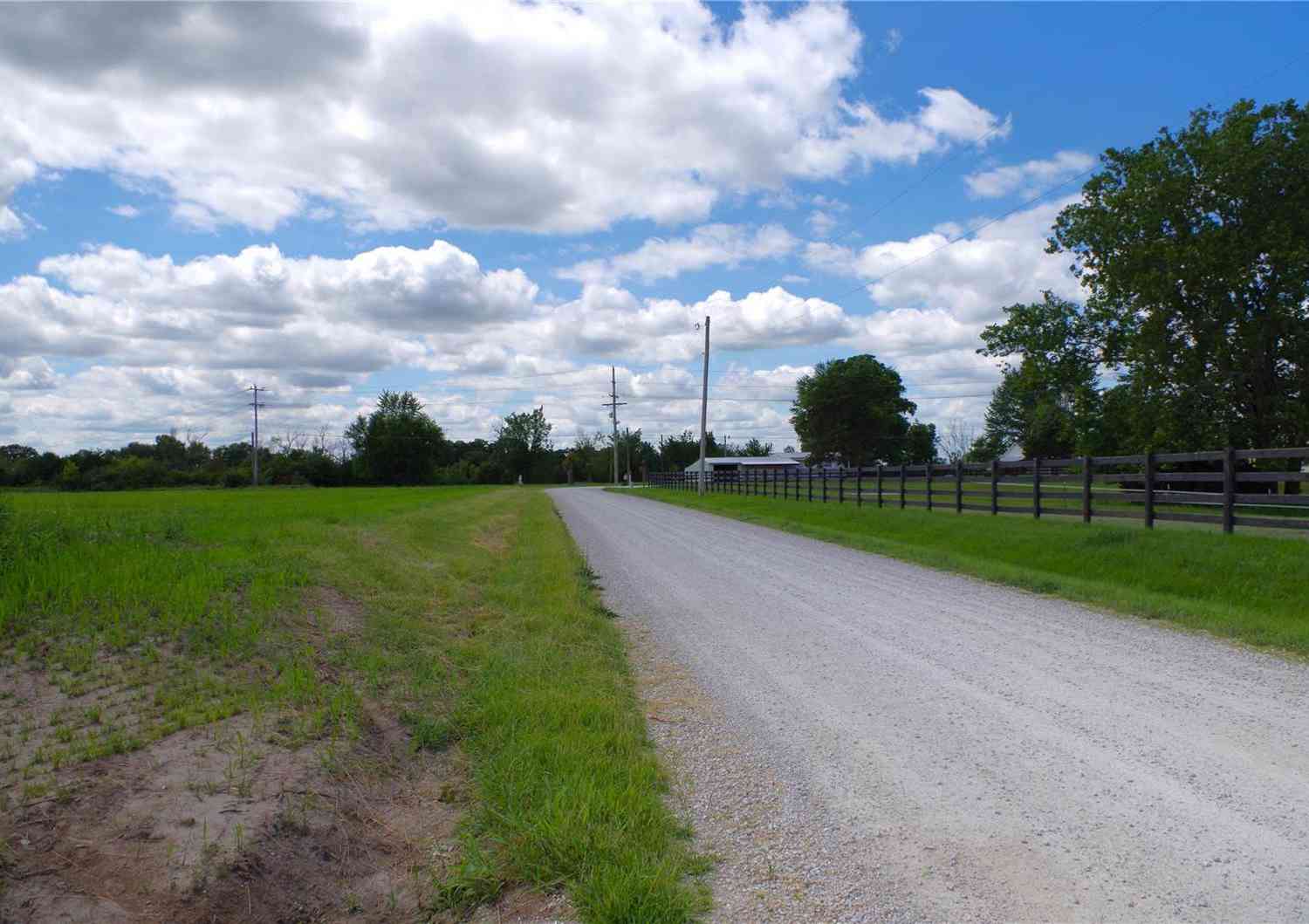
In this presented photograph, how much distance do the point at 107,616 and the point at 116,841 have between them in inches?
114

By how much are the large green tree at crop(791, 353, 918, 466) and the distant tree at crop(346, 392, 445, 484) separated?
1619 inches

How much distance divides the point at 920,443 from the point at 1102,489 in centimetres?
9378

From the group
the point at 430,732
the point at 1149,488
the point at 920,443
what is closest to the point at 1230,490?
the point at 1149,488

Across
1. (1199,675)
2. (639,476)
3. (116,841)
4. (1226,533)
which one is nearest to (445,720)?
(116,841)

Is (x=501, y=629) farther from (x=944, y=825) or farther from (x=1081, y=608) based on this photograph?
(x=1081, y=608)

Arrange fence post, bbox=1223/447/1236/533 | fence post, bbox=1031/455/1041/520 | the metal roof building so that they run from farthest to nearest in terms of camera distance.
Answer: the metal roof building → fence post, bbox=1031/455/1041/520 → fence post, bbox=1223/447/1236/533

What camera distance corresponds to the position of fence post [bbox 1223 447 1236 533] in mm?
12602

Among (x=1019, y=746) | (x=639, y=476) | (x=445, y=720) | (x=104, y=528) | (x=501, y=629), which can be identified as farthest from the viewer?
(x=639, y=476)

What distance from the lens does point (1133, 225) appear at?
93.2ft

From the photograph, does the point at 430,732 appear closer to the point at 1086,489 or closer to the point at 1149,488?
the point at 1149,488

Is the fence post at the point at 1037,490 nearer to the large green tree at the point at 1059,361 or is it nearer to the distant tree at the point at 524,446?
the large green tree at the point at 1059,361

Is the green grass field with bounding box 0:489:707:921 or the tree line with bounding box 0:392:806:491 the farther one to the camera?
the tree line with bounding box 0:392:806:491

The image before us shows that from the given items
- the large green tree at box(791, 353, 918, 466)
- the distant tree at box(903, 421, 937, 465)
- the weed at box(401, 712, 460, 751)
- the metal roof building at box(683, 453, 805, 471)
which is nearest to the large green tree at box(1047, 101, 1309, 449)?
the weed at box(401, 712, 460, 751)

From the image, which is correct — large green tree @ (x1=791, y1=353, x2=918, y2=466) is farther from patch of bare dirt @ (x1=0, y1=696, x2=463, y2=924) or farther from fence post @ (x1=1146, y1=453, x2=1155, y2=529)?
patch of bare dirt @ (x1=0, y1=696, x2=463, y2=924)
